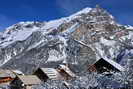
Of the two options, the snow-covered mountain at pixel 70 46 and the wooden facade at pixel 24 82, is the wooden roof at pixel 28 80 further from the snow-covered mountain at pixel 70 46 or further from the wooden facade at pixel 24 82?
the snow-covered mountain at pixel 70 46

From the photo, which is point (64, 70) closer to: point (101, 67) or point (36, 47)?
point (101, 67)

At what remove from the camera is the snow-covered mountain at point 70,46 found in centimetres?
14300

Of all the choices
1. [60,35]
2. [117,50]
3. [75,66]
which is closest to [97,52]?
[117,50]

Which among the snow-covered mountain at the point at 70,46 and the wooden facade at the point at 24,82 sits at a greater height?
the snow-covered mountain at the point at 70,46

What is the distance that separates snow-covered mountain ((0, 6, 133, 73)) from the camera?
143000 millimetres

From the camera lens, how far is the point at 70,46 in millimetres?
156750

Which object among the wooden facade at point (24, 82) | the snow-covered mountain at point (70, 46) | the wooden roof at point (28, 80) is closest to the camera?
the wooden facade at point (24, 82)

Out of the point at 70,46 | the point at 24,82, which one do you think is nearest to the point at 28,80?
the point at 24,82

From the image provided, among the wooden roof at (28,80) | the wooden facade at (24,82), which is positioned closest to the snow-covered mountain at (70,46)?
the wooden roof at (28,80)

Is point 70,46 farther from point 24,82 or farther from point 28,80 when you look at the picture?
point 24,82

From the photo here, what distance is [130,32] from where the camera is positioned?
183 meters

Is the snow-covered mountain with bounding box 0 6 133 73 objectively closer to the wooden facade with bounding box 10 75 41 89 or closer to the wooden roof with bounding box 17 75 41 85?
the wooden roof with bounding box 17 75 41 85

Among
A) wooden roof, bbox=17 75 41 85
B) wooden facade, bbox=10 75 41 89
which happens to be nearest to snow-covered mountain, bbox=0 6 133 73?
wooden roof, bbox=17 75 41 85

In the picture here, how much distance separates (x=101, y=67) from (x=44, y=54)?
110 metres
